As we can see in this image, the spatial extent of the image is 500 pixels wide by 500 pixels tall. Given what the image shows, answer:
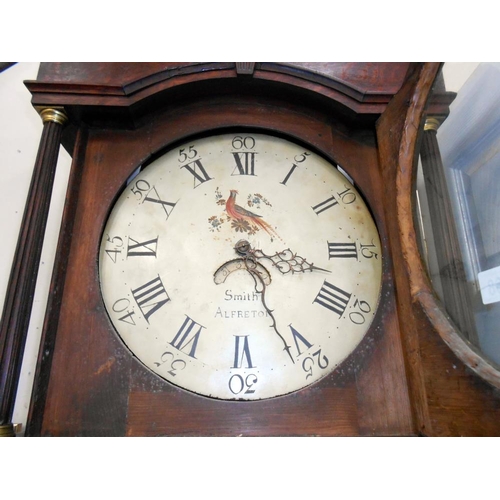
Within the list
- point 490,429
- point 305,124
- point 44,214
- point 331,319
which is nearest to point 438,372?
point 490,429

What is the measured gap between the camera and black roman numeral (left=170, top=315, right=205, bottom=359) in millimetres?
821

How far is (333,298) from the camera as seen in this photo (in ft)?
2.82

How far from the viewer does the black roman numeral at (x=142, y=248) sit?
88 centimetres

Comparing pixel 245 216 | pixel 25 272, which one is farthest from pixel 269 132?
pixel 25 272

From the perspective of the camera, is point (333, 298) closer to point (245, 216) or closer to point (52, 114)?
point (245, 216)

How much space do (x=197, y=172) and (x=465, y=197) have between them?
481mm

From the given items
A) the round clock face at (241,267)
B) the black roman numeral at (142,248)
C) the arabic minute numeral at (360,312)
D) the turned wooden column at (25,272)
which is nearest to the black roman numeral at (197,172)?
the round clock face at (241,267)

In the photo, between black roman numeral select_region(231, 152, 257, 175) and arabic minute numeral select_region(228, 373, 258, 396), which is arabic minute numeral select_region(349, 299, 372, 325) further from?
black roman numeral select_region(231, 152, 257, 175)

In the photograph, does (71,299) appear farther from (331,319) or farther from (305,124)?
(305,124)

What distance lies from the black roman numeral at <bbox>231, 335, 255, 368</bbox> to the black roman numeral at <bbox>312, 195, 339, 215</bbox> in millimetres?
274

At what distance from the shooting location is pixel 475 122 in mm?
782

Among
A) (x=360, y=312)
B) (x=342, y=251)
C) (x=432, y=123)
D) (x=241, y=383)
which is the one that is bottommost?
(x=241, y=383)

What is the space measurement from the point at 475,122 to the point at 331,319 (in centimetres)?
40

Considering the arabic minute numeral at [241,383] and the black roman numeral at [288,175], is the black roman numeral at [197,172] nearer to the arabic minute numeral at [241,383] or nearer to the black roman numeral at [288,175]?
the black roman numeral at [288,175]
